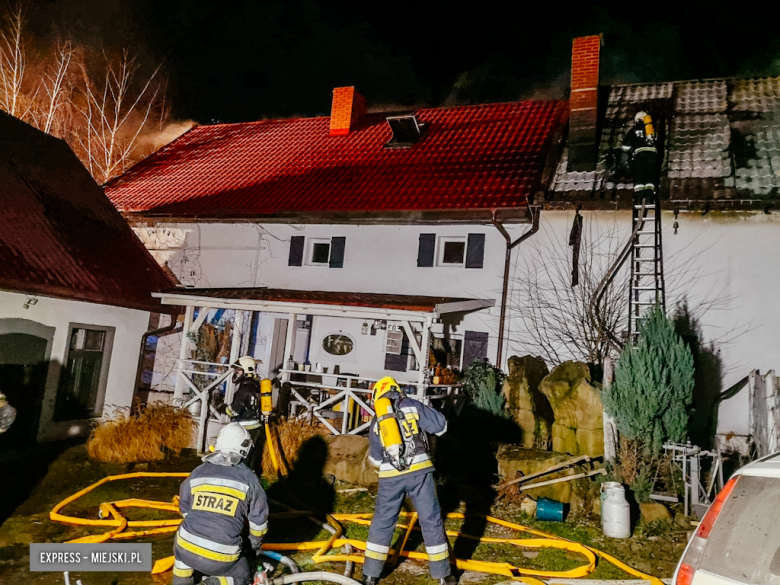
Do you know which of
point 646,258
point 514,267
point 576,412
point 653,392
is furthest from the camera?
point 514,267

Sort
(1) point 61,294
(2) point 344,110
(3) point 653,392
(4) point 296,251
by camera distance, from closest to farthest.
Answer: (3) point 653,392 → (1) point 61,294 → (4) point 296,251 → (2) point 344,110

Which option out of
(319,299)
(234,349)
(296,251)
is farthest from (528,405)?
(296,251)

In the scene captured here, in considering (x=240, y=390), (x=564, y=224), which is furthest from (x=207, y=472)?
(x=564, y=224)

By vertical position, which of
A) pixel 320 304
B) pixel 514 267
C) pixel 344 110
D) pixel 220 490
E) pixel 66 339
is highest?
pixel 344 110

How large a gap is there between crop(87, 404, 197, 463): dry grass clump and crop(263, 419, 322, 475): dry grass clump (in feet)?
7.00

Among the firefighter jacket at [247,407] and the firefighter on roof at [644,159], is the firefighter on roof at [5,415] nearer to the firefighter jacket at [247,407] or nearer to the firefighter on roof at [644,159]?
the firefighter jacket at [247,407]

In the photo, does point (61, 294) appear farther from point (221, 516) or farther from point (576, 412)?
point (576, 412)

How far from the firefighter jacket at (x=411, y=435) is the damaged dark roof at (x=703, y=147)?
24.8ft

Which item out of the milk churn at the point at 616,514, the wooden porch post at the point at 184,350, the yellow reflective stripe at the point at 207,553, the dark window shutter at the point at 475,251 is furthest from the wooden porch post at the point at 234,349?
the milk churn at the point at 616,514

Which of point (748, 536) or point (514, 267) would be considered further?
point (514, 267)

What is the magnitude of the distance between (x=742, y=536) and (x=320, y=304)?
25.9 ft

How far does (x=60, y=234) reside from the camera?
1055 centimetres

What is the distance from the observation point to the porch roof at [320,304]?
31.0 feet

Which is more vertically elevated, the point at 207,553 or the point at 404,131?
the point at 404,131
